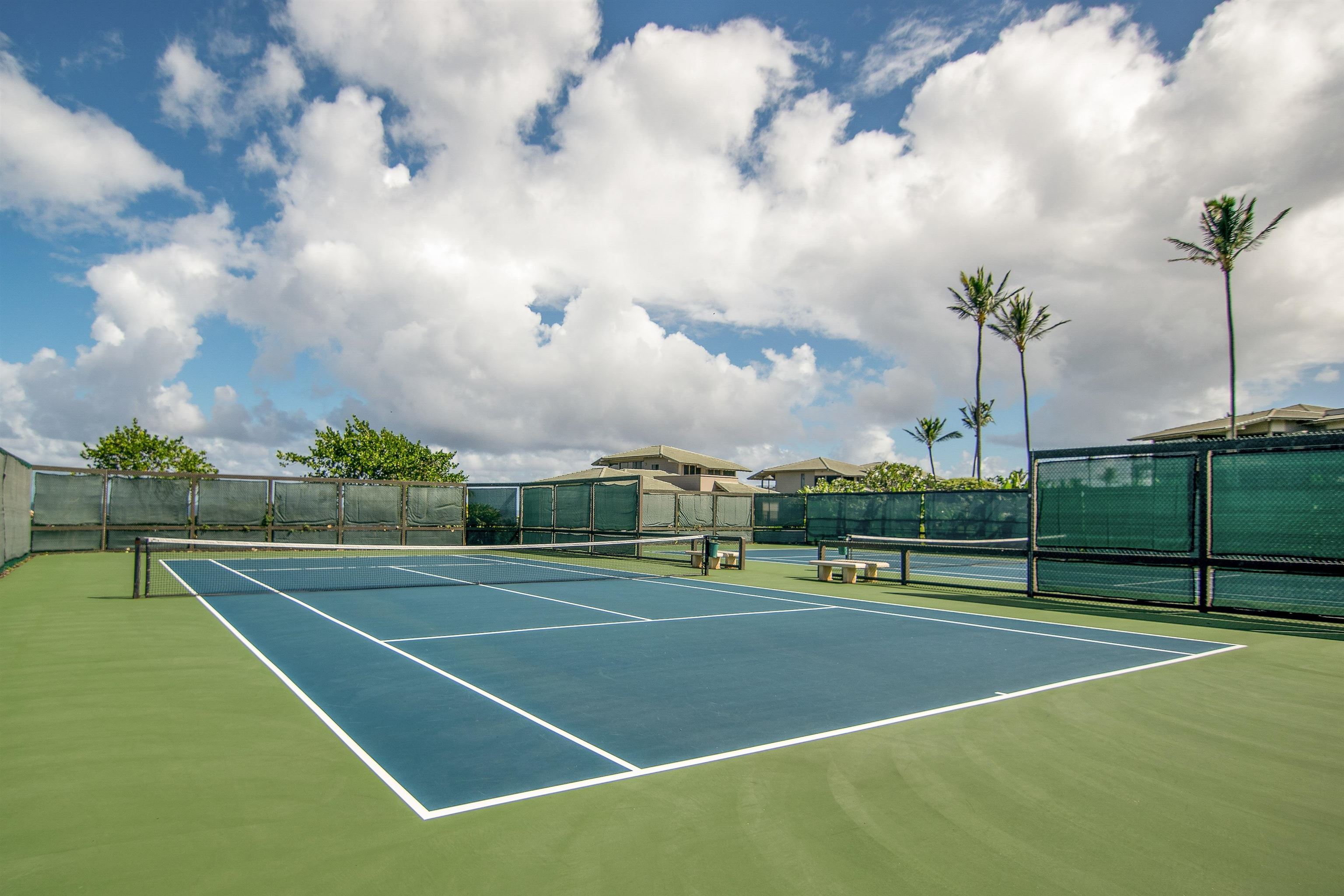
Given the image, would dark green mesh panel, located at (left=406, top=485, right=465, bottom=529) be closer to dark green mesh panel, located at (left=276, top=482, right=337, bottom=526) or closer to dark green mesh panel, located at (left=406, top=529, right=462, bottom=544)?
dark green mesh panel, located at (left=406, top=529, right=462, bottom=544)

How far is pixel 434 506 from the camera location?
3052cm

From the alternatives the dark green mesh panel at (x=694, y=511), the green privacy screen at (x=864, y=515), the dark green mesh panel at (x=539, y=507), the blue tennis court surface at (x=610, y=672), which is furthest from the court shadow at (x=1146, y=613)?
the dark green mesh panel at (x=694, y=511)

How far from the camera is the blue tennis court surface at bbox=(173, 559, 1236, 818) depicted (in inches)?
207

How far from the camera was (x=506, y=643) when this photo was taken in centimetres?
935

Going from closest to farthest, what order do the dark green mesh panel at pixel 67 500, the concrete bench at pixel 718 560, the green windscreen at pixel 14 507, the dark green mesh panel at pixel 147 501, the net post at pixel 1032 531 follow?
1. the net post at pixel 1032 531
2. the green windscreen at pixel 14 507
3. the concrete bench at pixel 718 560
4. the dark green mesh panel at pixel 67 500
5. the dark green mesh panel at pixel 147 501

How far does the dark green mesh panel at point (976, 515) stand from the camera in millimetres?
25906

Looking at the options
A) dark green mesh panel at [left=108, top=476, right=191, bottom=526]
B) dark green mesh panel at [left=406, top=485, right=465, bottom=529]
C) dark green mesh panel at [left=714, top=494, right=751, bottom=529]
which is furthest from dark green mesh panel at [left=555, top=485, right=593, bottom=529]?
dark green mesh panel at [left=108, top=476, right=191, bottom=526]

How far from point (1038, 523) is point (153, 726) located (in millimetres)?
14806

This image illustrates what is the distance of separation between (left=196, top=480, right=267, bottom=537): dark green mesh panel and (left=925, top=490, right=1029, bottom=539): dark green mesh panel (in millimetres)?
23707

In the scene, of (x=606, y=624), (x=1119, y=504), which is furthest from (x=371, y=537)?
(x=1119, y=504)

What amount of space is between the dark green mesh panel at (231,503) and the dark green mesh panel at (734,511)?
18262 mm

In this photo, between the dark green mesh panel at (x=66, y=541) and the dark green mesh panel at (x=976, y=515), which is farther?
the dark green mesh panel at (x=976, y=515)

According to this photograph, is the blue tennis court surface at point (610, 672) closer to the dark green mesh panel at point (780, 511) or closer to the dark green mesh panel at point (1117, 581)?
the dark green mesh panel at point (1117, 581)

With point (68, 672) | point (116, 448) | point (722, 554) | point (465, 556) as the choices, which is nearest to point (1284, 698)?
point (68, 672)
